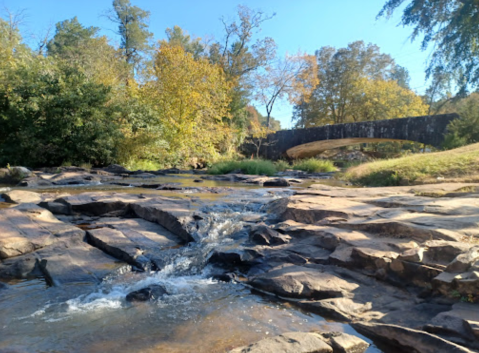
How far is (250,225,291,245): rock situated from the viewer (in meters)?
3.97

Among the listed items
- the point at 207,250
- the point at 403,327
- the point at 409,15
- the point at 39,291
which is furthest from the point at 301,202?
the point at 409,15

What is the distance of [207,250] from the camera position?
405cm

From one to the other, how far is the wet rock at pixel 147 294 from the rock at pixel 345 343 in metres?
1.45

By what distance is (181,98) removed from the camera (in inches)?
794

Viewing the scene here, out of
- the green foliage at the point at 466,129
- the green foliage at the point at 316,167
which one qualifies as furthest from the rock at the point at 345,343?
the green foliage at the point at 316,167

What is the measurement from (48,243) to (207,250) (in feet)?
6.04

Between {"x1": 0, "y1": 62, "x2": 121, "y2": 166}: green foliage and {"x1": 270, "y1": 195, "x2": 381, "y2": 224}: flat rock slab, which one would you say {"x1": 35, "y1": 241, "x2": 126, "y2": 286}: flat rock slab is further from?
{"x1": 0, "y1": 62, "x2": 121, "y2": 166}: green foliage

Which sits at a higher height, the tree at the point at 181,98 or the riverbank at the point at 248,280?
the tree at the point at 181,98

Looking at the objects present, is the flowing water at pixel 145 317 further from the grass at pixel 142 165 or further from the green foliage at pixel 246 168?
the grass at pixel 142 165

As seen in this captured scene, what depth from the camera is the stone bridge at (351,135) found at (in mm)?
19703

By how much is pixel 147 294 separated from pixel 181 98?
18.4 metres

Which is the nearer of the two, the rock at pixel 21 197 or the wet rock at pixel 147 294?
the wet rock at pixel 147 294

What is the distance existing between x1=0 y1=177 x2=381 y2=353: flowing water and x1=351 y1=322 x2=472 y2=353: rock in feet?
0.33

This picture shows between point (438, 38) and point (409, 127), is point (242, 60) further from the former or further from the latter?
point (438, 38)
